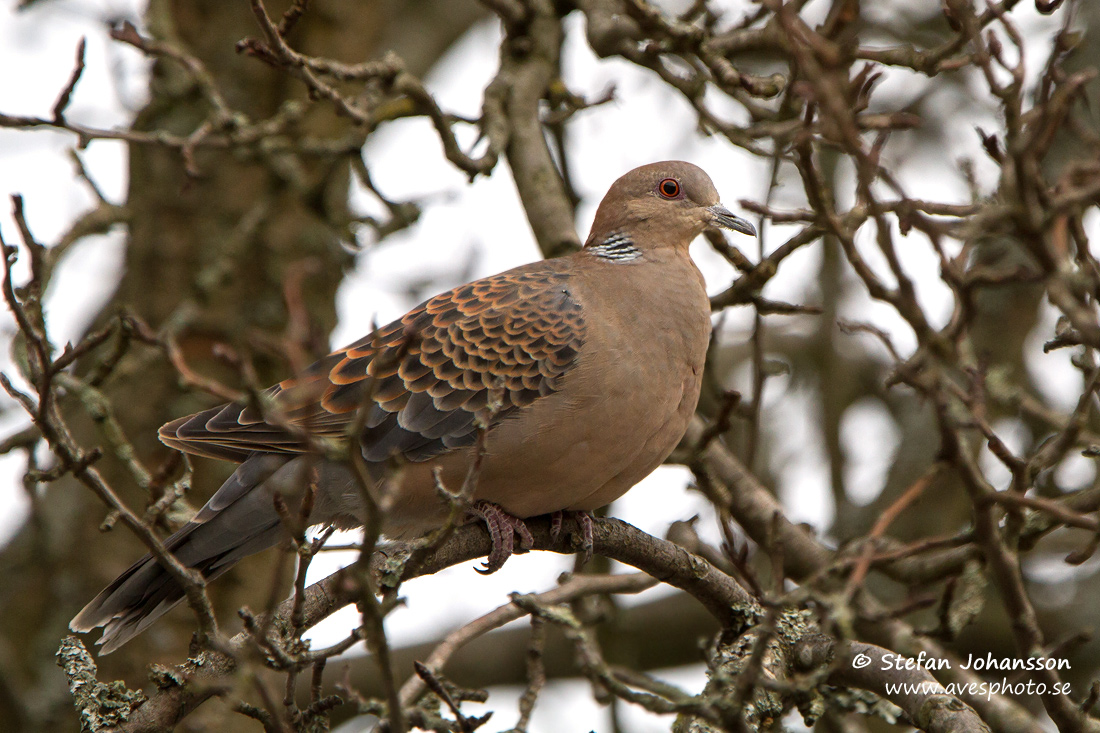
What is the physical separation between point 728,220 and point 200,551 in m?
2.55

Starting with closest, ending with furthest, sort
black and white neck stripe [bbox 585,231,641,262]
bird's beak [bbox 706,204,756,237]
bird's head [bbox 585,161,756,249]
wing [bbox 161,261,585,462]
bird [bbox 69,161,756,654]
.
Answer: bird [bbox 69,161,756,654], wing [bbox 161,261,585,462], bird's beak [bbox 706,204,756,237], black and white neck stripe [bbox 585,231,641,262], bird's head [bbox 585,161,756,249]

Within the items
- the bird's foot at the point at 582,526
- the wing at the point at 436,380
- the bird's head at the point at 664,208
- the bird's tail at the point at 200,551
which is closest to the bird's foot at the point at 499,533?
the bird's foot at the point at 582,526

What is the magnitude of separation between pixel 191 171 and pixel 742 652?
2.80 meters

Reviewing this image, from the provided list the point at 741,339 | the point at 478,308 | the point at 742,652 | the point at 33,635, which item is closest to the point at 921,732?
the point at 742,652

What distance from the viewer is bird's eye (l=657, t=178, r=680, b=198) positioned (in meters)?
4.93

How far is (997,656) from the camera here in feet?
18.6

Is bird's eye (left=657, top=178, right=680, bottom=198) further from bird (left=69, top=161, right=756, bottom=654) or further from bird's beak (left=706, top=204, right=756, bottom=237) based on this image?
bird (left=69, top=161, right=756, bottom=654)

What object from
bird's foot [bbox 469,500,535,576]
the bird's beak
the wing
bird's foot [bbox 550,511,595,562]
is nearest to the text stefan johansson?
bird's foot [bbox 550,511,595,562]

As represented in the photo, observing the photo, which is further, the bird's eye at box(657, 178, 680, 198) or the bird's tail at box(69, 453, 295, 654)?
the bird's eye at box(657, 178, 680, 198)

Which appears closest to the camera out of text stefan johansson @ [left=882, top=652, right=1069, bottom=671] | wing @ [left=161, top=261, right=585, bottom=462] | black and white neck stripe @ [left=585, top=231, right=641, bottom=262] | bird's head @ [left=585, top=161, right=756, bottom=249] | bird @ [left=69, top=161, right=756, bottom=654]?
text stefan johansson @ [left=882, top=652, right=1069, bottom=671]

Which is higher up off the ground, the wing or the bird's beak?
the bird's beak

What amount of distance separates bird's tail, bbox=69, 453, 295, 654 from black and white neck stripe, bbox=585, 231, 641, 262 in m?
1.62

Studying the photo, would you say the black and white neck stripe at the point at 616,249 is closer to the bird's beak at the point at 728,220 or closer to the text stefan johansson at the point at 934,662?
the bird's beak at the point at 728,220

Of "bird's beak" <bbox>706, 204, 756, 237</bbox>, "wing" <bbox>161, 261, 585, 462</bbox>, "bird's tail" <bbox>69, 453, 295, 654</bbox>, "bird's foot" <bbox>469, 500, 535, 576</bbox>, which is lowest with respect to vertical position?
"bird's tail" <bbox>69, 453, 295, 654</bbox>
